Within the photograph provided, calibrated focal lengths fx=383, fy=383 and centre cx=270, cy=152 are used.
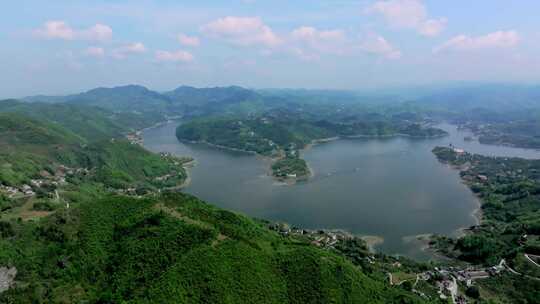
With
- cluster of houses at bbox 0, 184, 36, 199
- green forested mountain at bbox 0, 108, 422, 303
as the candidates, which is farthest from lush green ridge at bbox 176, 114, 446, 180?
green forested mountain at bbox 0, 108, 422, 303

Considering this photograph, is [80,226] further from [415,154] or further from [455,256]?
[415,154]

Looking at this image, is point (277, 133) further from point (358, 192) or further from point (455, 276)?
point (455, 276)

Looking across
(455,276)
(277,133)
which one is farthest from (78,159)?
(455,276)

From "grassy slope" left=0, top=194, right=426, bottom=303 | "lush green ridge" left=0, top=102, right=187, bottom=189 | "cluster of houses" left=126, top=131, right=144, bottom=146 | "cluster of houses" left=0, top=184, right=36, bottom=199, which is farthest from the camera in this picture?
"cluster of houses" left=126, top=131, right=144, bottom=146

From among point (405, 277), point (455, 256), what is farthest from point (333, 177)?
point (405, 277)

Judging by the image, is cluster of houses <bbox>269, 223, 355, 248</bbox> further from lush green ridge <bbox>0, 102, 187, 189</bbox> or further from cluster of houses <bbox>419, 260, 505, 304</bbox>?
lush green ridge <bbox>0, 102, 187, 189</bbox>
